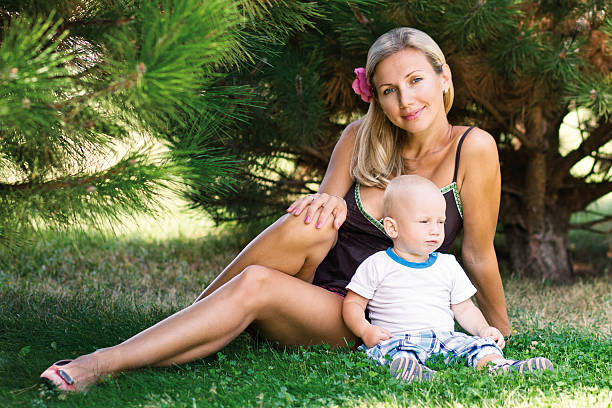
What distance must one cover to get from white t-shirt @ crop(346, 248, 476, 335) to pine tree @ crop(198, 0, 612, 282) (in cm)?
85

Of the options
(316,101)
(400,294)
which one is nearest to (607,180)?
(316,101)

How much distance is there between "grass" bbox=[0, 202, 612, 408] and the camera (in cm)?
161

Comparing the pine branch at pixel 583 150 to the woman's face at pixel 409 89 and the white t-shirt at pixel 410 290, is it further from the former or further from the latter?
the white t-shirt at pixel 410 290

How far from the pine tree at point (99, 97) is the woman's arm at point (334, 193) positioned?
34 centimetres

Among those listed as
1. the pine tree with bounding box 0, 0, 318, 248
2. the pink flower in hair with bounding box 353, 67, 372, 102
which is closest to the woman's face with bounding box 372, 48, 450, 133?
the pink flower in hair with bounding box 353, 67, 372, 102

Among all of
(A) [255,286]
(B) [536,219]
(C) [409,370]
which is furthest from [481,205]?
(B) [536,219]

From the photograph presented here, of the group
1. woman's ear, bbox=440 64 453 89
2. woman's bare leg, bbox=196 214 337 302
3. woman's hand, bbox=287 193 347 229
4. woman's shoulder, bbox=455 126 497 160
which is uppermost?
woman's ear, bbox=440 64 453 89

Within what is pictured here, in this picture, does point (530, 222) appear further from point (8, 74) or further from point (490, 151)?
point (8, 74)

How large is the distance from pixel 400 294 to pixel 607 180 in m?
2.19

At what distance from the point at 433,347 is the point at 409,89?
781mm

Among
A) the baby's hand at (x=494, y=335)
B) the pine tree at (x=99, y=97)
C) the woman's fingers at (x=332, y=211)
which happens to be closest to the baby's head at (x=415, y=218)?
the woman's fingers at (x=332, y=211)

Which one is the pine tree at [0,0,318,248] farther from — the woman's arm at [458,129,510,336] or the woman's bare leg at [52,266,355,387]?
the woman's arm at [458,129,510,336]

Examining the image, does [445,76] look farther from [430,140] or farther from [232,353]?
[232,353]

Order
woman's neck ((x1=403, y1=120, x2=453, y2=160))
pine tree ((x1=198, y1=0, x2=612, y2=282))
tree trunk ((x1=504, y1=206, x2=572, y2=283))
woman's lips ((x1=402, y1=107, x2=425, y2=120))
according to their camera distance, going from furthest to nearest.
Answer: tree trunk ((x1=504, y1=206, x2=572, y2=283)) < pine tree ((x1=198, y1=0, x2=612, y2=282)) < woman's neck ((x1=403, y1=120, x2=453, y2=160)) < woman's lips ((x1=402, y1=107, x2=425, y2=120))
